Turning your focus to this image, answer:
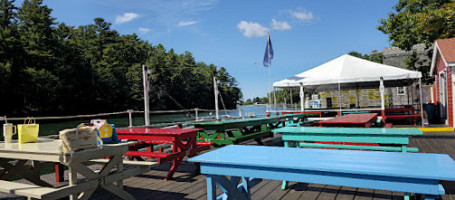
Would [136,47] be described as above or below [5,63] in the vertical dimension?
above

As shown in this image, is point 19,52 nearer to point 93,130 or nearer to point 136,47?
point 136,47

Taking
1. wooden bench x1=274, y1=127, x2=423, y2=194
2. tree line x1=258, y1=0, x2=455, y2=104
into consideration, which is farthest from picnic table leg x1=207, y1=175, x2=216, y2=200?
tree line x1=258, y1=0, x2=455, y2=104

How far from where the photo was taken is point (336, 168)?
1.60 m

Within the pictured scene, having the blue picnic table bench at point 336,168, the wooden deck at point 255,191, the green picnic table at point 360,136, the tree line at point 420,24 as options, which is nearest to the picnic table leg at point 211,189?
the blue picnic table bench at point 336,168

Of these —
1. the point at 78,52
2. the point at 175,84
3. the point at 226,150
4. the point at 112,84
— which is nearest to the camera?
the point at 226,150

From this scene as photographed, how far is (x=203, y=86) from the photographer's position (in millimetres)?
62438

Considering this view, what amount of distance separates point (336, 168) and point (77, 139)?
1909mm

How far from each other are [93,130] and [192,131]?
6.59ft

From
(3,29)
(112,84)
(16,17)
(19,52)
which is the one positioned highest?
(16,17)

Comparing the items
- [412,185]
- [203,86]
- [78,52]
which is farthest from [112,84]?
[412,185]

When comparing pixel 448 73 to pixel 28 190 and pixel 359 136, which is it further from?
pixel 28 190

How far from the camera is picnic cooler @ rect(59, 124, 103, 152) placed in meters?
2.23

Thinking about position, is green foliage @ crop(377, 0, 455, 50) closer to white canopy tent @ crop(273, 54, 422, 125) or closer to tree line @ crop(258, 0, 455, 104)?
tree line @ crop(258, 0, 455, 104)

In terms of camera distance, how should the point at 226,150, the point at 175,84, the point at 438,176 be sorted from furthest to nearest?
the point at 175,84
the point at 226,150
the point at 438,176
